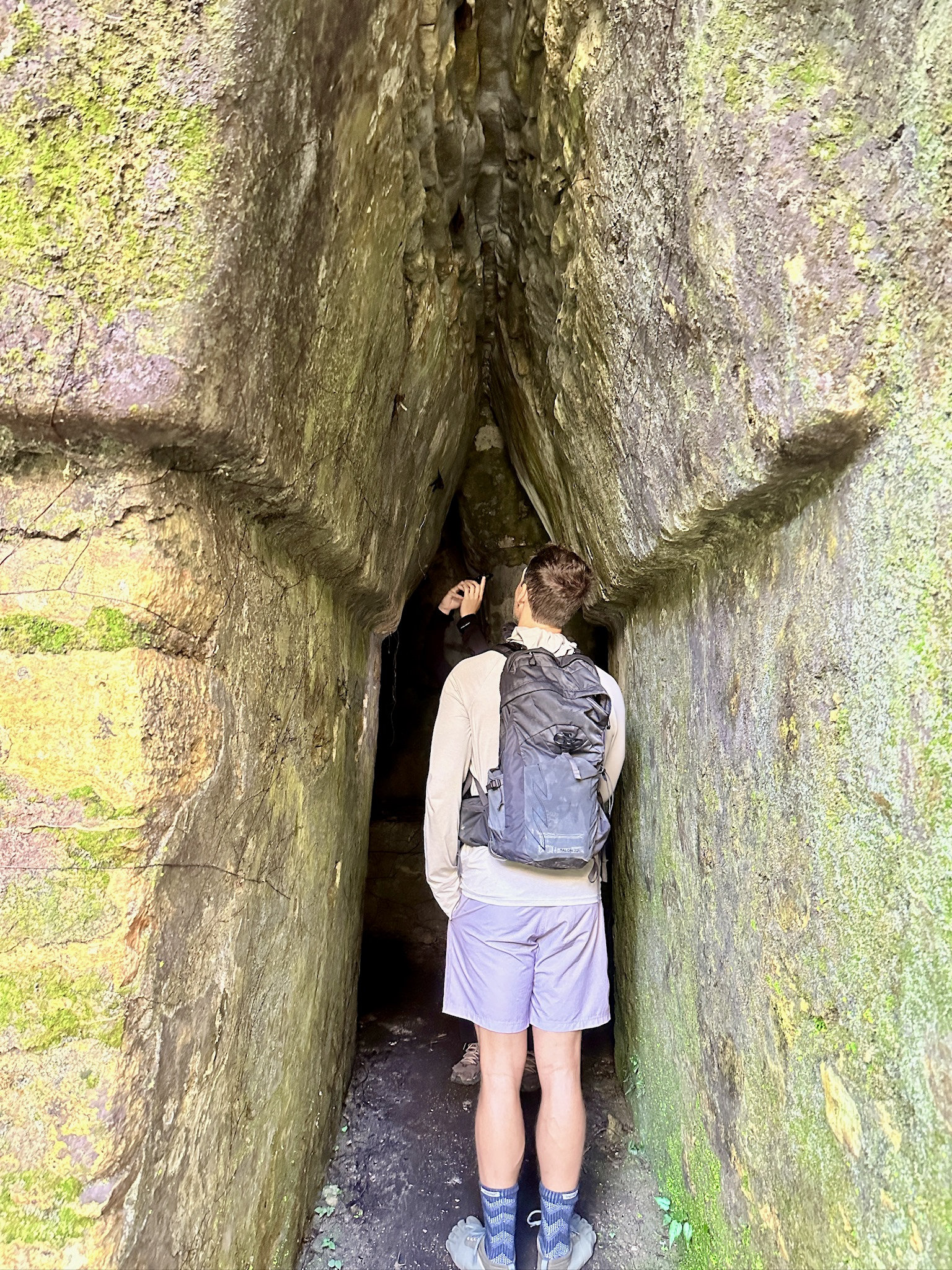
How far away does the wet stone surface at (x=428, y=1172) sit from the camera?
1.92m

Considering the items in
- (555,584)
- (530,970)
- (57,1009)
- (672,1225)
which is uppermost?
(555,584)

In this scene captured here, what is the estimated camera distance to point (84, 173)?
0.98 m

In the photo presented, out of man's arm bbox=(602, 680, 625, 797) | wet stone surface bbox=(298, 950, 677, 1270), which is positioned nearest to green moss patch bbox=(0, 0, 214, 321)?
man's arm bbox=(602, 680, 625, 797)

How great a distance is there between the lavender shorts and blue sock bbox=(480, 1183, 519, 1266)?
417 millimetres

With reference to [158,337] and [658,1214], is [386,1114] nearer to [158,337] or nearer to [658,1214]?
[658,1214]

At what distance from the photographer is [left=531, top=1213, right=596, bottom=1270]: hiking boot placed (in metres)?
1.84

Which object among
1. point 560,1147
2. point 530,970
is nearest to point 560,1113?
point 560,1147

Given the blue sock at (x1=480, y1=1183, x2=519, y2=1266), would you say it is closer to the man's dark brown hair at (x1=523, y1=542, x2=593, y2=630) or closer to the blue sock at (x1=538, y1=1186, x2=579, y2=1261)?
the blue sock at (x1=538, y1=1186, x2=579, y2=1261)

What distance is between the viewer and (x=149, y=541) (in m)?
1.07

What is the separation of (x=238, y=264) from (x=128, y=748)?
759 mm

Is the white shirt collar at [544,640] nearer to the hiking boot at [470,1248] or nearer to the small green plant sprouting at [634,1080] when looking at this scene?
the small green plant sprouting at [634,1080]

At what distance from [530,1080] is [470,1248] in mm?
984

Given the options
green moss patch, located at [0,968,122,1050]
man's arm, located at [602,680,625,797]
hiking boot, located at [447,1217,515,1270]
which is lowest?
hiking boot, located at [447,1217,515,1270]

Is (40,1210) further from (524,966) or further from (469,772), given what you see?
(469,772)
